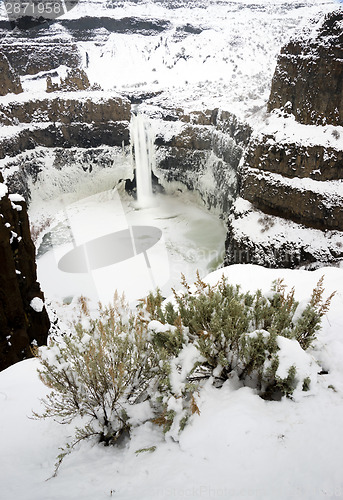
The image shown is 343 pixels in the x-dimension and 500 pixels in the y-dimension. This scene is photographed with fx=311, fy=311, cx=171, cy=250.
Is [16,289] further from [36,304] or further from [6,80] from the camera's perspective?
[6,80]

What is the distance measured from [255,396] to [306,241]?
17445mm

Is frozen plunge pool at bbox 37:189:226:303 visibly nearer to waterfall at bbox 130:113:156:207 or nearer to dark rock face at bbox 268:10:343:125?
waterfall at bbox 130:113:156:207

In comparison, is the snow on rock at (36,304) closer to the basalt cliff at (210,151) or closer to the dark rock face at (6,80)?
the basalt cliff at (210,151)

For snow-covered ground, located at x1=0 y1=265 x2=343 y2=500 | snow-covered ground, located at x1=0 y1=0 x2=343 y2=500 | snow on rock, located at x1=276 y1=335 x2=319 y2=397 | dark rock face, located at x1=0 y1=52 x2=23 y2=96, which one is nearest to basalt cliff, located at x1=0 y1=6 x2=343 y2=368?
dark rock face, located at x1=0 y1=52 x2=23 y2=96

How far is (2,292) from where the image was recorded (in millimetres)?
7781

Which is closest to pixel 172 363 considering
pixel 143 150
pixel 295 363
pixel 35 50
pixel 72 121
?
pixel 295 363

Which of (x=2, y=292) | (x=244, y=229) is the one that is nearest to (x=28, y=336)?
(x=2, y=292)

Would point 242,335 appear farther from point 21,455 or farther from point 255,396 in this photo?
point 21,455

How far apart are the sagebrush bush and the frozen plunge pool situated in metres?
16.3

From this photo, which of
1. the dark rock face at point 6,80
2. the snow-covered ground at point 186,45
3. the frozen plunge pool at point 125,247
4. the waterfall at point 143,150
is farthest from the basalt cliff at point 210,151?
the snow-covered ground at point 186,45

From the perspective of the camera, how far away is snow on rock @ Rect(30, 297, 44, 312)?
901 cm

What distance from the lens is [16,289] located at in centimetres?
805

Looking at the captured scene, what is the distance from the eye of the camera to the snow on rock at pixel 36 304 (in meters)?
9.01

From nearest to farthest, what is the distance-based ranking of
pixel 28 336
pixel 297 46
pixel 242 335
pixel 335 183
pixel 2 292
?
1. pixel 242 335
2. pixel 2 292
3. pixel 28 336
4. pixel 335 183
5. pixel 297 46
